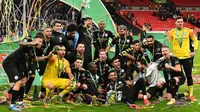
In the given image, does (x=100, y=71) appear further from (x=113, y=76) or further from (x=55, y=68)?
(x=55, y=68)

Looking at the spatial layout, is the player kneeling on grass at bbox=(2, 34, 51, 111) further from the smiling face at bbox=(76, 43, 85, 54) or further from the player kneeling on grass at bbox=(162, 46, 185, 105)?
the player kneeling on grass at bbox=(162, 46, 185, 105)

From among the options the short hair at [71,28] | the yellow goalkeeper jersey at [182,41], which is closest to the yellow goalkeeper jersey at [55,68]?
the short hair at [71,28]

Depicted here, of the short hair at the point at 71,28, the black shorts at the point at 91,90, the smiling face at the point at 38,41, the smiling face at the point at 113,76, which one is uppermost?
the short hair at the point at 71,28

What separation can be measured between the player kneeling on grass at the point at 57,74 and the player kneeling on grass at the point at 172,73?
6.11ft

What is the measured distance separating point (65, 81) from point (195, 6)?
3474 cm

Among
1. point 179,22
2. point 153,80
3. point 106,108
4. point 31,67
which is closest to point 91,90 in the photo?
point 106,108

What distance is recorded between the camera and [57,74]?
7762mm

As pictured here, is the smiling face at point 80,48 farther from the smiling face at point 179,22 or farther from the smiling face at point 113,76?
the smiling face at point 179,22

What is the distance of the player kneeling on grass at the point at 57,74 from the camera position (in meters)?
7.55

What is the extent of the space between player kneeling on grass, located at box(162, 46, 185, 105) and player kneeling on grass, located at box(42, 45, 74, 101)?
1861 mm

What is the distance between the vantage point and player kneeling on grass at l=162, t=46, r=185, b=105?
7543mm

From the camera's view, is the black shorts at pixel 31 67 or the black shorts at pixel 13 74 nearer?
the black shorts at pixel 13 74

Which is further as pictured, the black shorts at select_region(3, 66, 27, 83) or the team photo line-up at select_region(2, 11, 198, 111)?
the team photo line-up at select_region(2, 11, 198, 111)

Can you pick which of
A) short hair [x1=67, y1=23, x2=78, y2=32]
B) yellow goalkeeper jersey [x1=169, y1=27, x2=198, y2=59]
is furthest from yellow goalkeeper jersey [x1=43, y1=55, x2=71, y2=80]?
yellow goalkeeper jersey [x1=169, y1=27, x2=198, y2=59]
